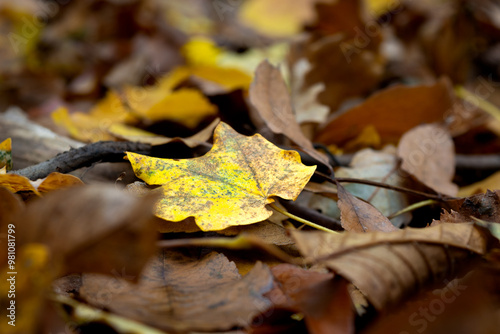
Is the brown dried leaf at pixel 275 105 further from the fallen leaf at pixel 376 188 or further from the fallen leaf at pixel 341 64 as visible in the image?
the fallen leaf at pixel 341 64

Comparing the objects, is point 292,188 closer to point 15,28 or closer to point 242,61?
point 242,61

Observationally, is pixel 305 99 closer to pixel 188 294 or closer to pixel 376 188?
pixel 376 188

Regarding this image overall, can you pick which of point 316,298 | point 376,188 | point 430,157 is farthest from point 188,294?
point 430,157

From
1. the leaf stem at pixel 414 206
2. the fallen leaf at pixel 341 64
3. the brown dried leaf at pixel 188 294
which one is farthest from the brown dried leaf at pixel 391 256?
the fallen leaf at pixel 341 64

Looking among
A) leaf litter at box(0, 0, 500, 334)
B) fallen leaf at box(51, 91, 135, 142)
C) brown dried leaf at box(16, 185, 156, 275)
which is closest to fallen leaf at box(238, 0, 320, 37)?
leaf litter at box(0, 0, 500, 334)

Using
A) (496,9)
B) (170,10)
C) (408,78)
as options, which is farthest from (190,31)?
(496,9)

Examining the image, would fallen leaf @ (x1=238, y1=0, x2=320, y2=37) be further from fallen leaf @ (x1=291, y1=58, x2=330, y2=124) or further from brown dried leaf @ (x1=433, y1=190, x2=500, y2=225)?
brown dried leaf @ (x1=433, y1=190, x2=500, y2=225)
